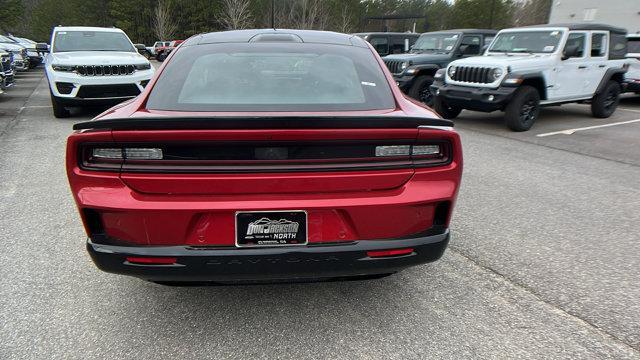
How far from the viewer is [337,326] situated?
252 cm

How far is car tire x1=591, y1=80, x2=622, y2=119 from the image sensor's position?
395 inches

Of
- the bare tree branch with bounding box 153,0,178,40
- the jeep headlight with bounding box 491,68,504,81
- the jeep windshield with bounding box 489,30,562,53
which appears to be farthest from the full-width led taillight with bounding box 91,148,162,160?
the bare tree branch with bounding box 153,0,178,40

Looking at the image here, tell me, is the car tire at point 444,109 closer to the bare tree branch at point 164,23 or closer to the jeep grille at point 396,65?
the jeep grille at point 396,65

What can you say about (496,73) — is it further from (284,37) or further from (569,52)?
(284,37)

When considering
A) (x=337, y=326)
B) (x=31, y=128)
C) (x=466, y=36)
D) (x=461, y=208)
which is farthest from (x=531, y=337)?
(x=466, y=36)

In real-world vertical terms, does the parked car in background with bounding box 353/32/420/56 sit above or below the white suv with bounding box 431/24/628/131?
above

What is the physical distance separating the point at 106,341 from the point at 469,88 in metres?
7.84

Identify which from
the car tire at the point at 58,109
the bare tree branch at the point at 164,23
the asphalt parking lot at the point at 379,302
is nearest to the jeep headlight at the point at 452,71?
the asphalt parking lot at the point at 379,302

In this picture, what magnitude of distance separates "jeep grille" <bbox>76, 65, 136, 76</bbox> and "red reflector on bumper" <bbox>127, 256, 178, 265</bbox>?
7588mm

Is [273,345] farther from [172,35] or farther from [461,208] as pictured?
[172,35]

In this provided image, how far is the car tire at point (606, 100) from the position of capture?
10031mm

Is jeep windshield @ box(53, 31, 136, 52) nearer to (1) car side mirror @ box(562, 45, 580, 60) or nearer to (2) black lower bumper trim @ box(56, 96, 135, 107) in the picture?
(2) black lower bumper trim @ box(56, 96, 135, 107)

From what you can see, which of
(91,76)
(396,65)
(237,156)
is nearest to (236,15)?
(396,65)

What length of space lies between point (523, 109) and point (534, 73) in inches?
27.0
